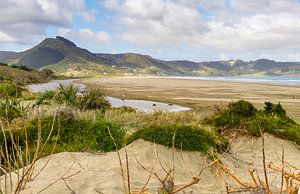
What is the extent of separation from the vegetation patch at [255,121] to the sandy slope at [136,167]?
15.5 inches

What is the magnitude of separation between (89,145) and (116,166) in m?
3.55

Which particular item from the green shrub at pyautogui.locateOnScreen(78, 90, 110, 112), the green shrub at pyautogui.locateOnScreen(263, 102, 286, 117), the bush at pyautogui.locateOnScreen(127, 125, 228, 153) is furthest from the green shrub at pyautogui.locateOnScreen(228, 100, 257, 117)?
the green shrub at pyautogui.locateOnScreen(78, 90, 110, 112)

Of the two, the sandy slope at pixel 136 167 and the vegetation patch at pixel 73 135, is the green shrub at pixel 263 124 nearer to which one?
the sandy slope at pixel 136 167

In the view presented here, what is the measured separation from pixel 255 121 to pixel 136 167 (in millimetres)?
6500

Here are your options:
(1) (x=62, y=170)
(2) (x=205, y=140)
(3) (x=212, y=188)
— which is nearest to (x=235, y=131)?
(2) (x=205, y=140)

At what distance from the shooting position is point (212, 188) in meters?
8.30

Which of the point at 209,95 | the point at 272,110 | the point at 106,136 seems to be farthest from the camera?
the point at 209,95

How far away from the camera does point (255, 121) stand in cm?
1413

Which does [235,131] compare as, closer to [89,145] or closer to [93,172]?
[89,145]

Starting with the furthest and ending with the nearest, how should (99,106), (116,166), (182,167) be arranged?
1. (99,106)
2. (182,167)
3. (116,166)

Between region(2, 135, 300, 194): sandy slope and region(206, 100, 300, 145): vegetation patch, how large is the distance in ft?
1.29

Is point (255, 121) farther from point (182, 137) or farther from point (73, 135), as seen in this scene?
point (73, 135)

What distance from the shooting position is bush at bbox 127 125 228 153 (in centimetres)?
1100

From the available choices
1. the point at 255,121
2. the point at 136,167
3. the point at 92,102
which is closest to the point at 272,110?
the point at 255,121
